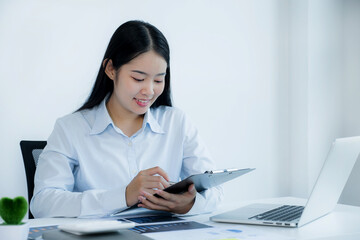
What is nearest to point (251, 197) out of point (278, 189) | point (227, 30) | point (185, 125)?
point (278, 189)

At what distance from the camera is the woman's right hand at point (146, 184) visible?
56.2 inches

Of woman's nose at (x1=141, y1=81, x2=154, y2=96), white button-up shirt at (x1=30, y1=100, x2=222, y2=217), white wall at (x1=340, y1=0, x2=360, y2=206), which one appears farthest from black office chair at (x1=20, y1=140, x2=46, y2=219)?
white wall at (x1=340, y1=0, x2=360, y2=206)

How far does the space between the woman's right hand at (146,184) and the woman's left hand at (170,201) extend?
17 millimetres

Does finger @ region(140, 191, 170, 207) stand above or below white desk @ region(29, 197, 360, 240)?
above

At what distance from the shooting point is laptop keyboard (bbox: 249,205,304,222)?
52.1 inches

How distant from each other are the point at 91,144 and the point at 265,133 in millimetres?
2067

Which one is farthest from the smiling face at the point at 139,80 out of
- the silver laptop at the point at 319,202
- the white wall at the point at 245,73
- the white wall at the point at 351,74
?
the white wall at the point at 351,74

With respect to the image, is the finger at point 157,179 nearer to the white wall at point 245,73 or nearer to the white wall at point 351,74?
the white wall at point 245,73

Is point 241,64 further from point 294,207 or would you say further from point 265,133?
point 294,207

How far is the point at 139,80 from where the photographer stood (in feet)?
5.77

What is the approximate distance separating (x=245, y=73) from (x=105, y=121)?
190cm

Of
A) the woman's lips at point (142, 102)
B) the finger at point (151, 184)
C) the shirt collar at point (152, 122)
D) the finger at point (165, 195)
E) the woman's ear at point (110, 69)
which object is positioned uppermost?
the woman's ear at point (110, 69)

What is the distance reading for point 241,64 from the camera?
11.5 feet

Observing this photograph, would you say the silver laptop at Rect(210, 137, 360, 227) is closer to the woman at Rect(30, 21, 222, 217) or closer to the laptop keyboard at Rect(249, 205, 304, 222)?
the laptop keyboard at Rect(249, 205, 304, 222)
